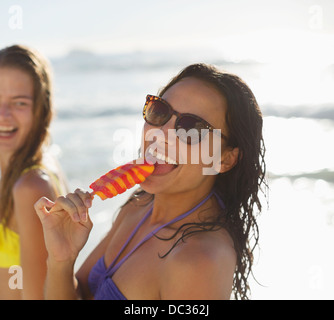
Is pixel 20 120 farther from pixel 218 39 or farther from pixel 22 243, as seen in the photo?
pixel 218 39

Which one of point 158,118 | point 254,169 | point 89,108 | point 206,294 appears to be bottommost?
point 206,294

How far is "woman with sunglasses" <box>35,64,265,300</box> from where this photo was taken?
2.41 m

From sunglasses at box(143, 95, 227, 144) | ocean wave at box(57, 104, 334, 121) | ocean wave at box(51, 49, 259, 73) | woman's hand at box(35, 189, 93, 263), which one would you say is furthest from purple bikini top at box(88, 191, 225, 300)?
ocean wave at box(51, 49, 259, 73)

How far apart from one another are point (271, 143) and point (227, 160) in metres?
7.37

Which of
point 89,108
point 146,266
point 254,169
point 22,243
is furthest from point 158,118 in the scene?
point 89,108

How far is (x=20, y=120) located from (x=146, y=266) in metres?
1.71

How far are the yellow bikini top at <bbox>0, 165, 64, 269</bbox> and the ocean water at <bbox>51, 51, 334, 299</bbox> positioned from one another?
1.54m

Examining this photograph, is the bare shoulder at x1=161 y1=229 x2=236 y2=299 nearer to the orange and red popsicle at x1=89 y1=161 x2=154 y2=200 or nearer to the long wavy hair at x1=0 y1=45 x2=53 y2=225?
the orange and red popsicle at x1=89 y1=161 x2=154 y2=200

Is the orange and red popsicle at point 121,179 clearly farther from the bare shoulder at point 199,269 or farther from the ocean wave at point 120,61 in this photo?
the ocean wave at point 120,61

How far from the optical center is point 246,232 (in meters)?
2.63

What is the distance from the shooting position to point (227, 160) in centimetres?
267

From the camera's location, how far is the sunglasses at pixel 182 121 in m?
2.52

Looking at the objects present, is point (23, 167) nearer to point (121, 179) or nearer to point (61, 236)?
point (61, 236)

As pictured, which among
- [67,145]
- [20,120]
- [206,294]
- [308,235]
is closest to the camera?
[206,294]
